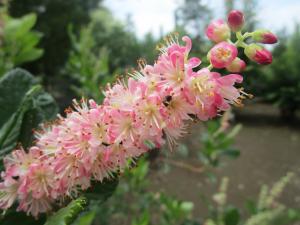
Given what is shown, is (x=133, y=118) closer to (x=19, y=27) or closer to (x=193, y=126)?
(x=19, y=27)

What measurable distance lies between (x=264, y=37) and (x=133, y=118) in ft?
0.67

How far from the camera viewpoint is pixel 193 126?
3.21m

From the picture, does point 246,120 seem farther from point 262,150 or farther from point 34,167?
point 34,167

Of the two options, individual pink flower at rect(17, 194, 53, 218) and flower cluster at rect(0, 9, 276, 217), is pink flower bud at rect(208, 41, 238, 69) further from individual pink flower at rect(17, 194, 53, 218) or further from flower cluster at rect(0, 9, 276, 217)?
individual pink flower at rect(17, 194, 53, 218)

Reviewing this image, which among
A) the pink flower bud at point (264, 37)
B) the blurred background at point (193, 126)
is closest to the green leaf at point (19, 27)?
the blurred background at point (193, 126)

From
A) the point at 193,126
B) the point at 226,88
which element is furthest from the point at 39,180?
the point at 193,126

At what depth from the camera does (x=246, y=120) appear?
717 centimetres

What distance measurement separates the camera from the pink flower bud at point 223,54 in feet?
1.70

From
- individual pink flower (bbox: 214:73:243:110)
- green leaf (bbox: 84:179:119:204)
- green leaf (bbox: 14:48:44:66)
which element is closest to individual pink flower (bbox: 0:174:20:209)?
green leaf (bbox: 84:179:119:204)

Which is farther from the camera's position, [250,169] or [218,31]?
[250,169]

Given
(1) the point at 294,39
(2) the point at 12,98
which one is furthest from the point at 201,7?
(2) the point at 12,98

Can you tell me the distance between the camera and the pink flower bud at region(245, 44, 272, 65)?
53 centimetres

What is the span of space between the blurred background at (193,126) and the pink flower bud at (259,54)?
73 cm

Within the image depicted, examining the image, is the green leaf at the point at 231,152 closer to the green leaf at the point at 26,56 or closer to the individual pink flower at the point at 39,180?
the green leaf at the point at 26,56
